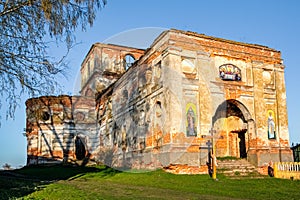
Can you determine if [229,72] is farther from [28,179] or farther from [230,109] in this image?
Answer: [28,179]

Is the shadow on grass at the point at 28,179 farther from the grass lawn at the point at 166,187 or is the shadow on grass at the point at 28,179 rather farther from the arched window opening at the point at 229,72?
the arched window opening at the point at 229,72

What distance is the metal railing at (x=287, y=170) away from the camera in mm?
19406

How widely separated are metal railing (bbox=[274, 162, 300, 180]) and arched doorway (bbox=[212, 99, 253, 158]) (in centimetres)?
271

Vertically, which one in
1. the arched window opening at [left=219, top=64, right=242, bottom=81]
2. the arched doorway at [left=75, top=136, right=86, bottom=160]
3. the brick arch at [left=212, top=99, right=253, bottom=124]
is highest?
the arched window opening at [left=219, top=64, right=242, bottom=81]

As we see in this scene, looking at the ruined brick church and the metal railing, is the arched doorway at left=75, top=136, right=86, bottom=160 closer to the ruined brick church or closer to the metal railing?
the ruined brick church

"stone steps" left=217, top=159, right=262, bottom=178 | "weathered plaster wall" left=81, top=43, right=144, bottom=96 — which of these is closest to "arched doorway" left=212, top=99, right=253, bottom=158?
"stone steps" left=217, top=159, right=262, bottom=178

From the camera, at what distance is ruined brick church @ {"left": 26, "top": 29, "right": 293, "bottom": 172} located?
19.5m

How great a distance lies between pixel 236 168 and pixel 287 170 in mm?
2930

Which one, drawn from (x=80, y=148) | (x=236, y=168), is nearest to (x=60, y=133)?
(x=80, y=148)

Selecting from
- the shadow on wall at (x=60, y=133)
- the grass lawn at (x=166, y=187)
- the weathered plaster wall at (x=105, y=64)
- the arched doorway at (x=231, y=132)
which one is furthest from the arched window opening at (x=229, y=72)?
the shadow on wall at (x=60, y=133)

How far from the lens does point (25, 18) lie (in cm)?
826

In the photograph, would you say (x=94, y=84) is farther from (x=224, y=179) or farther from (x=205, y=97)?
(x=224, y=179)

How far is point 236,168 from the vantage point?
20547 millimetres

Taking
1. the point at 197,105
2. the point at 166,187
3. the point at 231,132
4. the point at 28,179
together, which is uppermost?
the point at 197,105
